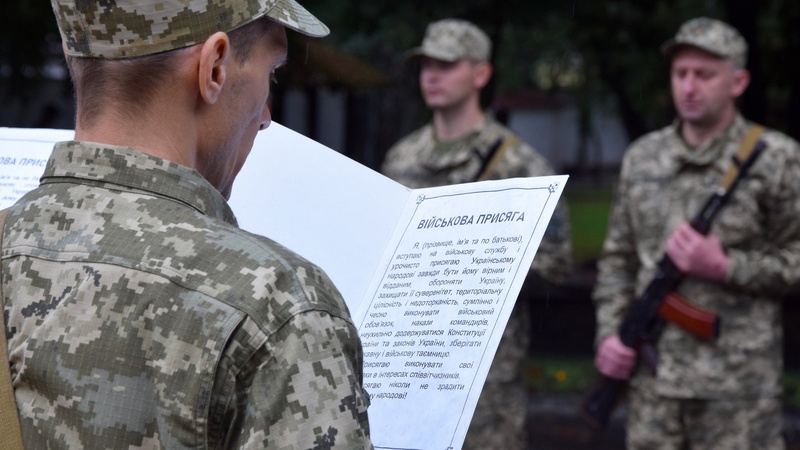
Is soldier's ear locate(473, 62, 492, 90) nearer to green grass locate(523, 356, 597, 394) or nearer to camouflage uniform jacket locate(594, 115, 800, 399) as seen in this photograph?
camouflage uniform jacket locate(594, 115, 800, 399)

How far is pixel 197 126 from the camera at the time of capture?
143 cm

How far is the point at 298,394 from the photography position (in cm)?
123

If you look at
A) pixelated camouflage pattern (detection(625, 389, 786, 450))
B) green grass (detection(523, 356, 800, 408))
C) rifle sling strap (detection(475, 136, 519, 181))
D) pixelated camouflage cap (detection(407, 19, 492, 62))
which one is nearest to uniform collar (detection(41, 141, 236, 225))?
pixelated camouflage pattern (detection(625, 389, 786, 450))

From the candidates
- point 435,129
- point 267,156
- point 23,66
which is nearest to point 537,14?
point 435,129

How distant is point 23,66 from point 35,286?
955 cm

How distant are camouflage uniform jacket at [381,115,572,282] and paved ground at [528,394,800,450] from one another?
3650 millimetres

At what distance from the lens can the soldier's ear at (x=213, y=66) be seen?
1.38 m

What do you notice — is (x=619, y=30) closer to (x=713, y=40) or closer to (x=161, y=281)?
(x=713, y=40)

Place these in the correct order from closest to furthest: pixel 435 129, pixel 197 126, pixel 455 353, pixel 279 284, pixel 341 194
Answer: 1. pixel 279 284
2. pixel 197 126
3. pixel 455 353
4. pixel 341 194
5. pixel 435 129

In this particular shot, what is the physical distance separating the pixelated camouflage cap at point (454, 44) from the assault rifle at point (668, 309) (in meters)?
1.55

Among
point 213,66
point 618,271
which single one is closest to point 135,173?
point 213,66

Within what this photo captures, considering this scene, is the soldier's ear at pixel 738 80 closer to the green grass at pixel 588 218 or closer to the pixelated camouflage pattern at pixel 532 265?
the pixelated camouflage pattern at pixel 532 265

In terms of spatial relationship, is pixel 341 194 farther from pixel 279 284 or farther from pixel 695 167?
pixel 695 167

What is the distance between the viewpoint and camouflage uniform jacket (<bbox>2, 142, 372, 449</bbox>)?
48.7 inches
